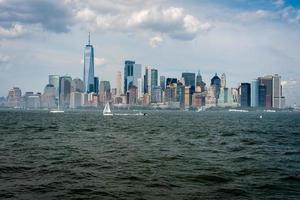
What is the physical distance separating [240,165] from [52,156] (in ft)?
65.9

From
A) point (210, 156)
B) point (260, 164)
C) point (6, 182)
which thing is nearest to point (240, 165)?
point (260, 164)

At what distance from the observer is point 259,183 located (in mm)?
31188

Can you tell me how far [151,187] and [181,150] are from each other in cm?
2432

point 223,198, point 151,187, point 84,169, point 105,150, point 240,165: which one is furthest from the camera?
point 105,150

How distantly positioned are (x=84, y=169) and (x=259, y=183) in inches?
598

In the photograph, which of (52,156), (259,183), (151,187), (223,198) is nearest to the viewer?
(223,198)

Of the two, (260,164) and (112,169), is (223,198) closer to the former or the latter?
(112,169)

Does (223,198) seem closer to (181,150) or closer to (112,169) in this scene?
(112,169)

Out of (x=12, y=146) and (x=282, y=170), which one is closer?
(x=282, y=170)

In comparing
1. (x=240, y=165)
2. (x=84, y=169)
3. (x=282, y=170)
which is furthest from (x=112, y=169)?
(x=282, y=170)

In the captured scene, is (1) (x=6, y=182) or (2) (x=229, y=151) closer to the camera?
(1) (x=6, y=182)

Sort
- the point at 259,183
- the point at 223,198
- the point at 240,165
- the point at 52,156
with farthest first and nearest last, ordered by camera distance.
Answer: the point at 52,156 < the point at 240,165 < the point at 259,183 < the point at 223,198

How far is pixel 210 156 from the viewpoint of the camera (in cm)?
4725

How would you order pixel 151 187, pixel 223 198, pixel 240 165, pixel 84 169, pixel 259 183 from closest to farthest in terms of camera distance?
pixel 223 198 → pixel 151 187 → pixel 259 183 → pixel 84 169 → pixel 240 165
